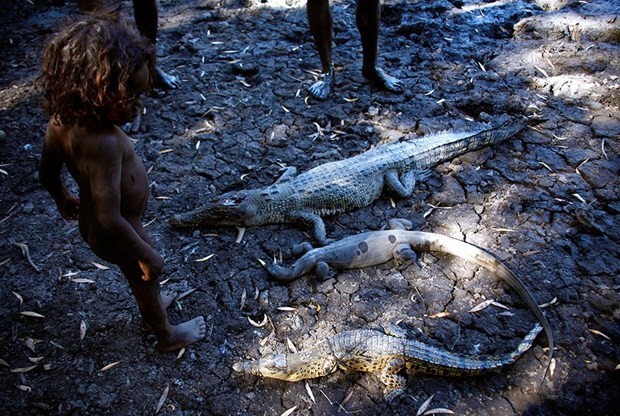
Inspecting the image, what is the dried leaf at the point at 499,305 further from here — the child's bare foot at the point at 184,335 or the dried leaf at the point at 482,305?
the child's bare foot at the point at 184,335

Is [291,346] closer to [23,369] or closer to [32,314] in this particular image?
[23,369]

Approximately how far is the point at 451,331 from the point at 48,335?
264cm

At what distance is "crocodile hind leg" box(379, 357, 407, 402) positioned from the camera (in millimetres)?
2584

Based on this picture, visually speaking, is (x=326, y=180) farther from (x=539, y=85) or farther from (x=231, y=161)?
(x=539, y=85)

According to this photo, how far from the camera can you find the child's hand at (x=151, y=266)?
213 centimetres

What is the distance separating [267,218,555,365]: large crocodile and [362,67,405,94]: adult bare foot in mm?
2330

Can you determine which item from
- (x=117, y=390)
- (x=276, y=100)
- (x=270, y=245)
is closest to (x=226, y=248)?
(x=270, y=245)

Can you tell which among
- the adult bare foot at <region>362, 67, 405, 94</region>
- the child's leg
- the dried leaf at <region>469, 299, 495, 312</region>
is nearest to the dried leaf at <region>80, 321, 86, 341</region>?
the child's leg

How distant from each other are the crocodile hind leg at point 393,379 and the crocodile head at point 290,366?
0.99 feet

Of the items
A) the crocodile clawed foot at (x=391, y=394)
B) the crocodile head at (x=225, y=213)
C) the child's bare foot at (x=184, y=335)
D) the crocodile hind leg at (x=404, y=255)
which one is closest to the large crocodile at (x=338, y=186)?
the crocodile head at (x=225, y=213)

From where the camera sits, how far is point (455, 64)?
18.4 feet

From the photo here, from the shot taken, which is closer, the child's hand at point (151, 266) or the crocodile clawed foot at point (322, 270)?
the child's hand at point (151, 266)

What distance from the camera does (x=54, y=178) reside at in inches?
89.6

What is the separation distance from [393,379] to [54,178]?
219cm
